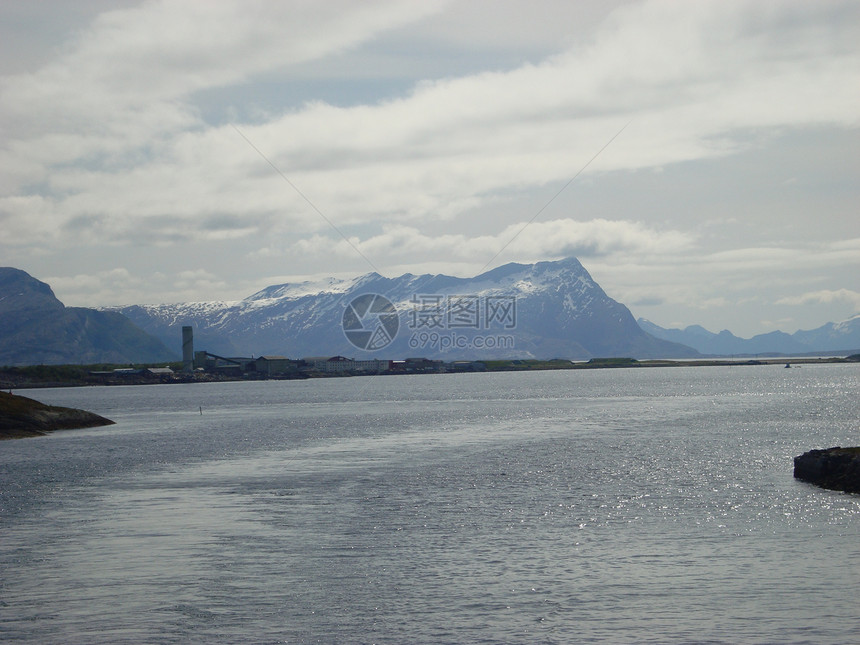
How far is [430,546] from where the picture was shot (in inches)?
1353

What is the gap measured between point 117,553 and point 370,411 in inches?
4143

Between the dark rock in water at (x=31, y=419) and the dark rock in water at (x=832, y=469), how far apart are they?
78.8 meters

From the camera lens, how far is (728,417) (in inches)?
4331

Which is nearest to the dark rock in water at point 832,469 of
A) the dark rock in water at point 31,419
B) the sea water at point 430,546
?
the sea water at point 430,546

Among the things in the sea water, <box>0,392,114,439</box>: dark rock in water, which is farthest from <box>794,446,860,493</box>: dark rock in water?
<box>0,392,114,439</box>: dark rock in water

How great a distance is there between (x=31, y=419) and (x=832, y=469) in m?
83.5

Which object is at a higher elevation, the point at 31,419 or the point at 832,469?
the point at 832,469

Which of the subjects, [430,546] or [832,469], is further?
[832,469]

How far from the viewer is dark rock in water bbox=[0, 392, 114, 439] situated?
92.8 m

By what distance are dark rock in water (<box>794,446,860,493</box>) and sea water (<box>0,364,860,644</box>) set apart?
4.69 feet

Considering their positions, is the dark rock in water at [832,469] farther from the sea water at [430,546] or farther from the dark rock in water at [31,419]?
the dark rock in water at [31,419]

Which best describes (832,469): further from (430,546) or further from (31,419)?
(31,419)

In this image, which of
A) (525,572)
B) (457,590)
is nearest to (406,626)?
(457,590)

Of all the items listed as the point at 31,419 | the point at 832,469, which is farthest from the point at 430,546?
the point at 31,419
